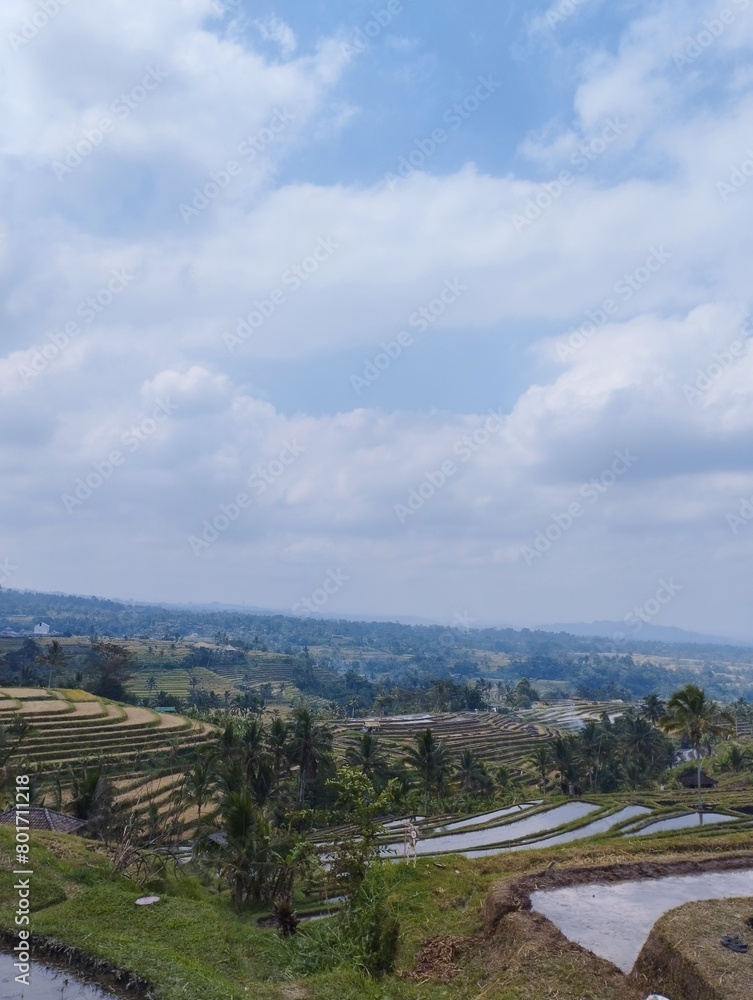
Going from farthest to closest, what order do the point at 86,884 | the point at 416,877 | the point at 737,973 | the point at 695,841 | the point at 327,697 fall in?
the point at 327,697 < the point at 695,841 < the point at 416,877 < the point at 86,884 < the point at 737,973

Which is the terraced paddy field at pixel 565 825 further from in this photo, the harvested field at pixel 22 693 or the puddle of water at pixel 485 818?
the harvested field at pixel 22 693

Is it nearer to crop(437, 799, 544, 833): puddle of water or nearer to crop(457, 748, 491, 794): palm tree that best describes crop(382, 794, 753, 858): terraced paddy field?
crop(437, 799, 544, 833): puddle of water

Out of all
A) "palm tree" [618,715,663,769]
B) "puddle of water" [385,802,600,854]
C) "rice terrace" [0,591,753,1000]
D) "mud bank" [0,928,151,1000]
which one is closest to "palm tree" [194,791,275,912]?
"rice terrace" [0,591,753,1000]

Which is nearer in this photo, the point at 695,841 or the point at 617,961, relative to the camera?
the point at 617,961

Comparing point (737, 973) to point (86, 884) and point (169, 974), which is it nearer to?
point (169, 974)

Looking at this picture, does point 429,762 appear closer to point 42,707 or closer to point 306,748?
point 306,748

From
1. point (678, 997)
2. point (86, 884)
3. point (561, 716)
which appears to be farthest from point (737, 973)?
point (561, 716)

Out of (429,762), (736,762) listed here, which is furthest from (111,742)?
(736,762)

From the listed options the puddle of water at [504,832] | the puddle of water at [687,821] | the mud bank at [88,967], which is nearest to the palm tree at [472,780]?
the puddle of water at [504,832]
